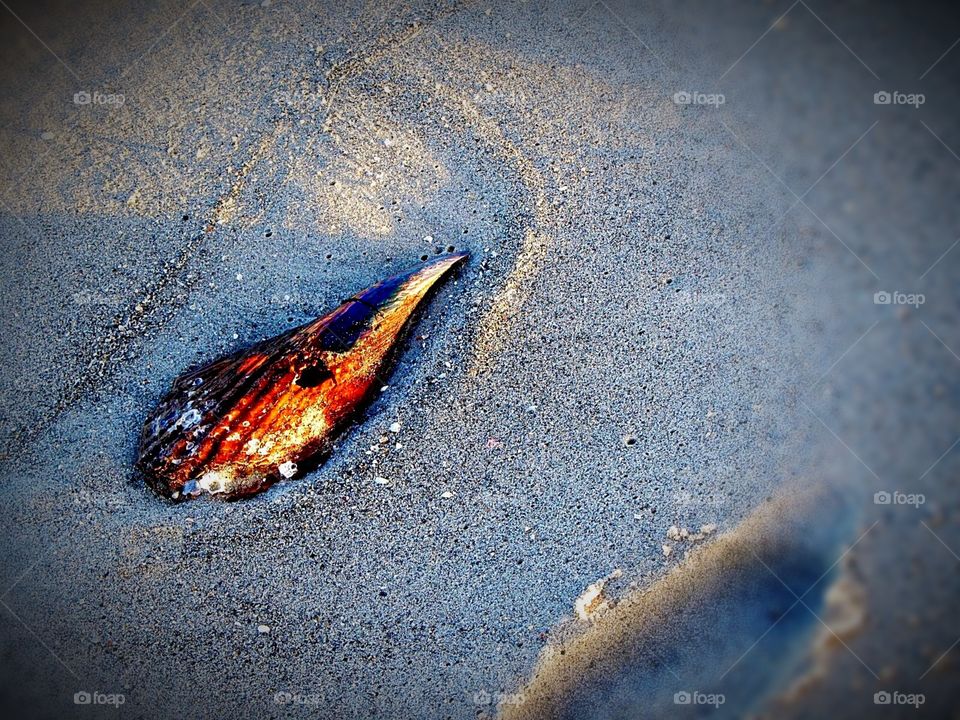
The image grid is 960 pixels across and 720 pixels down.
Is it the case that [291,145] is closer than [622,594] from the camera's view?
No

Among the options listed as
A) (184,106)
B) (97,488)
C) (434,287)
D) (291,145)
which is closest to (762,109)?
(434,287)

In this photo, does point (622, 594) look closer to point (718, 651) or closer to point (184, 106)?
point (718, 651)
